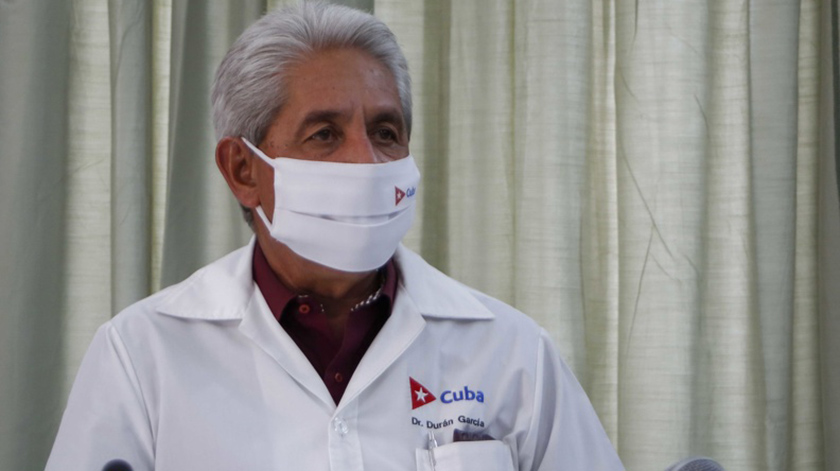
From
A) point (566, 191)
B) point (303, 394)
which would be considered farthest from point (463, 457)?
point (566, 191)

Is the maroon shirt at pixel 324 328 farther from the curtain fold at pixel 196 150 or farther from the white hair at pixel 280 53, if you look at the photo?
the curtain fold at pixel 196 150

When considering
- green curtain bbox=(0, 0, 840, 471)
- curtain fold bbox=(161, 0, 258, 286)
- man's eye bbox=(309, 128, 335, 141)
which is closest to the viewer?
man's eye bbox=(309, 128, 335, 141)

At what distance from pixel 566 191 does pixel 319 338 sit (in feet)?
2.62

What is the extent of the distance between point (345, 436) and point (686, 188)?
103 centimetres

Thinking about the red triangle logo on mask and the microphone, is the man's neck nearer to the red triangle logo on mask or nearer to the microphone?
the red triangle logo on mask

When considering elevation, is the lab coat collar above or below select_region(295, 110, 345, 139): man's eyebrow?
below

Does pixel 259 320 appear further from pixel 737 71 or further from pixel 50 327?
pixel 737 71

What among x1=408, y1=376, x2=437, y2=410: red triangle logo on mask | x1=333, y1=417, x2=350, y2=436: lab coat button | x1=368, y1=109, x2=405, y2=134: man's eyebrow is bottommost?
x1=333, y1=417, x2=350, y2=436: lab coat button

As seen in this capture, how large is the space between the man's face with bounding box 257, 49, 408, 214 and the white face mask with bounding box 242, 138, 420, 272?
23 millimetres

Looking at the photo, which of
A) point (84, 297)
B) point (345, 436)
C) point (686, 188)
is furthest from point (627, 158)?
point (84, 297)

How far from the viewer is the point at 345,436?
1486 mm

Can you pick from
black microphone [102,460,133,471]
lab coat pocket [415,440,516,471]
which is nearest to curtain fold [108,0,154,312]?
lab coat pocket [415,440,516,471]

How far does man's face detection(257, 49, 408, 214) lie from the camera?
1563mm

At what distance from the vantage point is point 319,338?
162cm
